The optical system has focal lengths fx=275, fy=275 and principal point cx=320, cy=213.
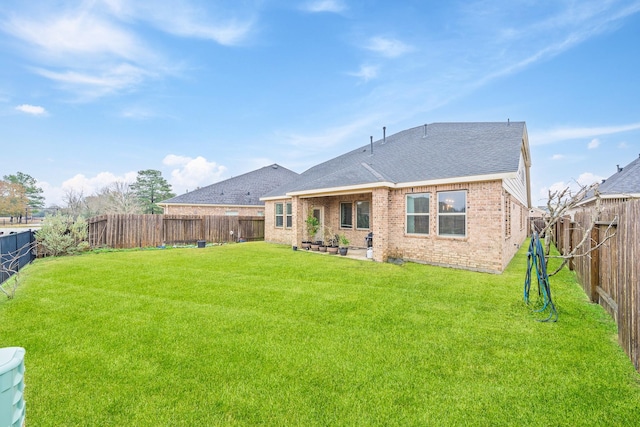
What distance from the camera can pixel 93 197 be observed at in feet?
113

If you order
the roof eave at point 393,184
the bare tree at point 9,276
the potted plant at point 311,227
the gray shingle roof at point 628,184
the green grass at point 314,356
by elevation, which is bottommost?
the green grass at point 314,356

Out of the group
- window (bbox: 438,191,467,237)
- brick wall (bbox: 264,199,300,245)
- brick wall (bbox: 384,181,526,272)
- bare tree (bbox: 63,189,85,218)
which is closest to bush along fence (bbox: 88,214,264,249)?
brick wall (bbox: 264,199,300,245)

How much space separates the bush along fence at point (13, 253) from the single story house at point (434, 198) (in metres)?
9.56

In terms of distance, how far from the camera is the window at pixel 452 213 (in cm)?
898

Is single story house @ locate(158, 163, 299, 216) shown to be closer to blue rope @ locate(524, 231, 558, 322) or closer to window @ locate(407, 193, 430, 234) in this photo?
window @ locate(407, 193, 430, 234)

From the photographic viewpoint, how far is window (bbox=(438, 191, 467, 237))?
8984 mm

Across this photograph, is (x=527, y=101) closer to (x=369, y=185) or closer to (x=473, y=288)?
(x=369, y=185)

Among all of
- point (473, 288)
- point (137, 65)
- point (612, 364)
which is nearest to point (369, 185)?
point (473, 288)

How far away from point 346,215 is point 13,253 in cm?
1215

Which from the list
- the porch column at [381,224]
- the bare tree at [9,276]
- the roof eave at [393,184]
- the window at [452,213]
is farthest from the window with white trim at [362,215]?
the bare tree at [9,276]

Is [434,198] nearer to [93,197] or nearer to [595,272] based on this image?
[595,272]

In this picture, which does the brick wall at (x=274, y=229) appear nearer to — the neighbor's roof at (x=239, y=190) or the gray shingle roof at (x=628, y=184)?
the neighbor's roof at (x=239, y=190)

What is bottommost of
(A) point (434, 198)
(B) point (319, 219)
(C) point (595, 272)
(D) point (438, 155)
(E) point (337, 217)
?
(C) point (595, 272)

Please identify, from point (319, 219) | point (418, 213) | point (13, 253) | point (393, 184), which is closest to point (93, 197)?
point (13, 253)
